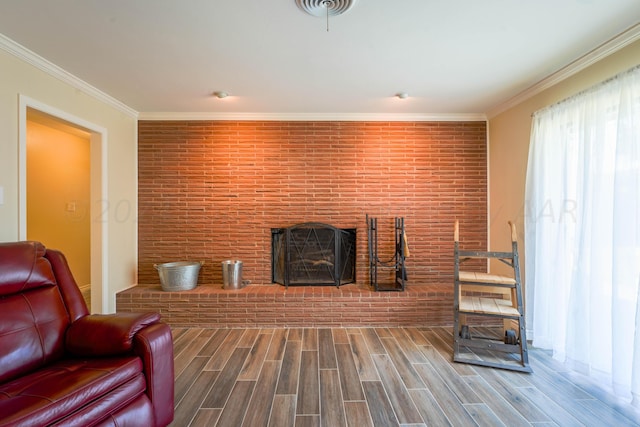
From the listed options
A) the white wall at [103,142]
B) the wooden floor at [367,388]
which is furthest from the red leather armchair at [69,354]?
the white wall at [103,142]

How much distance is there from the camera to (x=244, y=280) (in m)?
3.52

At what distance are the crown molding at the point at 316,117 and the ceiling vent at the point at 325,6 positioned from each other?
6.01 ft

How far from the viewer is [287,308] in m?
3.15

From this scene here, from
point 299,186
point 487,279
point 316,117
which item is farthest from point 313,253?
point 487,279

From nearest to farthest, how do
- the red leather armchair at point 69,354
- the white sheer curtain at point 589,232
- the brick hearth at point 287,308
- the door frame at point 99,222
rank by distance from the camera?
1. the red leather armchair at point 69,354
2. the white sheer curtain at point 589,232
3. the door frame at point 99,222
4. the brick hearth at point 287,308

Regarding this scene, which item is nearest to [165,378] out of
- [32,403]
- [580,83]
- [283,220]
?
[32,403]

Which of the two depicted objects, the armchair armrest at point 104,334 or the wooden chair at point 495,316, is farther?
the wooden chair at point 495,316

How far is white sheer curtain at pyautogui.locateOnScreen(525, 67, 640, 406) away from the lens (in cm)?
183

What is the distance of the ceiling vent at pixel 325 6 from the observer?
5.26ft

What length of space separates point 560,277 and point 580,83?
1.55 metres

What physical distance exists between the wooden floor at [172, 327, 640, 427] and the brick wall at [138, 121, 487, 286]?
1046 millimetres

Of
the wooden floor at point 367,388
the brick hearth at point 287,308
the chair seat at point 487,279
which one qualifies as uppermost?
the chair seat at point 487,279

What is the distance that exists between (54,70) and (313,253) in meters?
2.91

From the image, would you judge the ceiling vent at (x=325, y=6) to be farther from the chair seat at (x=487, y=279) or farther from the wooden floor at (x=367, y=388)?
the wooden floor at (x=367, y=388)
